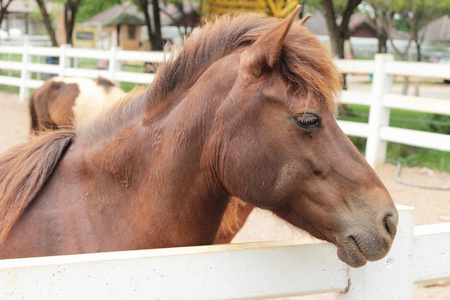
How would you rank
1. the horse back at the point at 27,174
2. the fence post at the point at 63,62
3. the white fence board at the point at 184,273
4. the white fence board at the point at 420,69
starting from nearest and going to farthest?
the white fence board at the point at 184,273, the horse back at the point at 27,174, the white fence board at the point at 420,69, the fence post at the point at 63,62

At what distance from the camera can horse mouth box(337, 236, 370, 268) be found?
1847 millimetres

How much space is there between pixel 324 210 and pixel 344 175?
13 cm

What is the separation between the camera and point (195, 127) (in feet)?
7.22

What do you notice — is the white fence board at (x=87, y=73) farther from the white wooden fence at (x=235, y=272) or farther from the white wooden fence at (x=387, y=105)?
the white wooden fence at (x=235, y=272)

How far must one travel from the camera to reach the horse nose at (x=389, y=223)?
1.86m

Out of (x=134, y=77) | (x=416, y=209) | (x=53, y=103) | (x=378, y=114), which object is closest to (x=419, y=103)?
(x=378, y=114)

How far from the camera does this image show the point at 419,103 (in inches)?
305

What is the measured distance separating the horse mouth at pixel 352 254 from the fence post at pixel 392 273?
0.09m

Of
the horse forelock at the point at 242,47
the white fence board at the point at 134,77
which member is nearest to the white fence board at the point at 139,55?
the white fence board at the point at 134,77

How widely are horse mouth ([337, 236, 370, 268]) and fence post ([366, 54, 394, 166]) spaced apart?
6404mm

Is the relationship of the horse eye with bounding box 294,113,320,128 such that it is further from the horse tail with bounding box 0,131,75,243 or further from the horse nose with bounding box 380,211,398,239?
the horse tail with bounding box 0,131,75,243

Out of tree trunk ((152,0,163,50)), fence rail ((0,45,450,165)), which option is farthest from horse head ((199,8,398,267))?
tree trunk ((152,0,163,50))

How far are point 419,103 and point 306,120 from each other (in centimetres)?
624

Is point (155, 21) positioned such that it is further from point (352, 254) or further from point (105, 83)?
point (352, 254)
